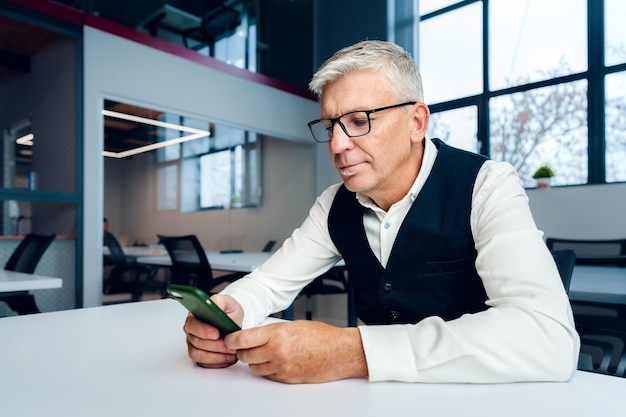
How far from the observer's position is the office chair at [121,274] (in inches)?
154

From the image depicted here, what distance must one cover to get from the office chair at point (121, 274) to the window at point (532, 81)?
3288 mm

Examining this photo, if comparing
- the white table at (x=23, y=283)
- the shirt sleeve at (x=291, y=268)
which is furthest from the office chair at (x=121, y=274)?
the shirt sleeve at (x=291, y=268)

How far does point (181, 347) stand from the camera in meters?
0.93

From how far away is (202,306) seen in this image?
74 centimetres

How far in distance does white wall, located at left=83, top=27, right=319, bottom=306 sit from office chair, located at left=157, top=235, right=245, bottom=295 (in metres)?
Answer: 0.56

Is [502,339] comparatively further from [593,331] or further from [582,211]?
[582,211]

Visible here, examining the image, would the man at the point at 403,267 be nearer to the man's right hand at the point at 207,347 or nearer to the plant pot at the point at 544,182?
the man's right hand at the point at 207,347

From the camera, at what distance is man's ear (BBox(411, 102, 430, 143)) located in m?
1.21

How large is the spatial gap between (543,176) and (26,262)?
158 inches

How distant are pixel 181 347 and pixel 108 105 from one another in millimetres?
3266

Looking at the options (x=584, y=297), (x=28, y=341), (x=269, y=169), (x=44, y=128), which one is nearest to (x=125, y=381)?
(x=28, y=341)

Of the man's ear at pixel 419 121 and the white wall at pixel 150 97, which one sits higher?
the white wall at pixel 150 97

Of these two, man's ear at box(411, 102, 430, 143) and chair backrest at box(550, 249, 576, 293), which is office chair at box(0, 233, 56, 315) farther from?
chair backrest at box(550, 249, 576, 293)

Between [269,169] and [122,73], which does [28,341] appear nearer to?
[122,73]
